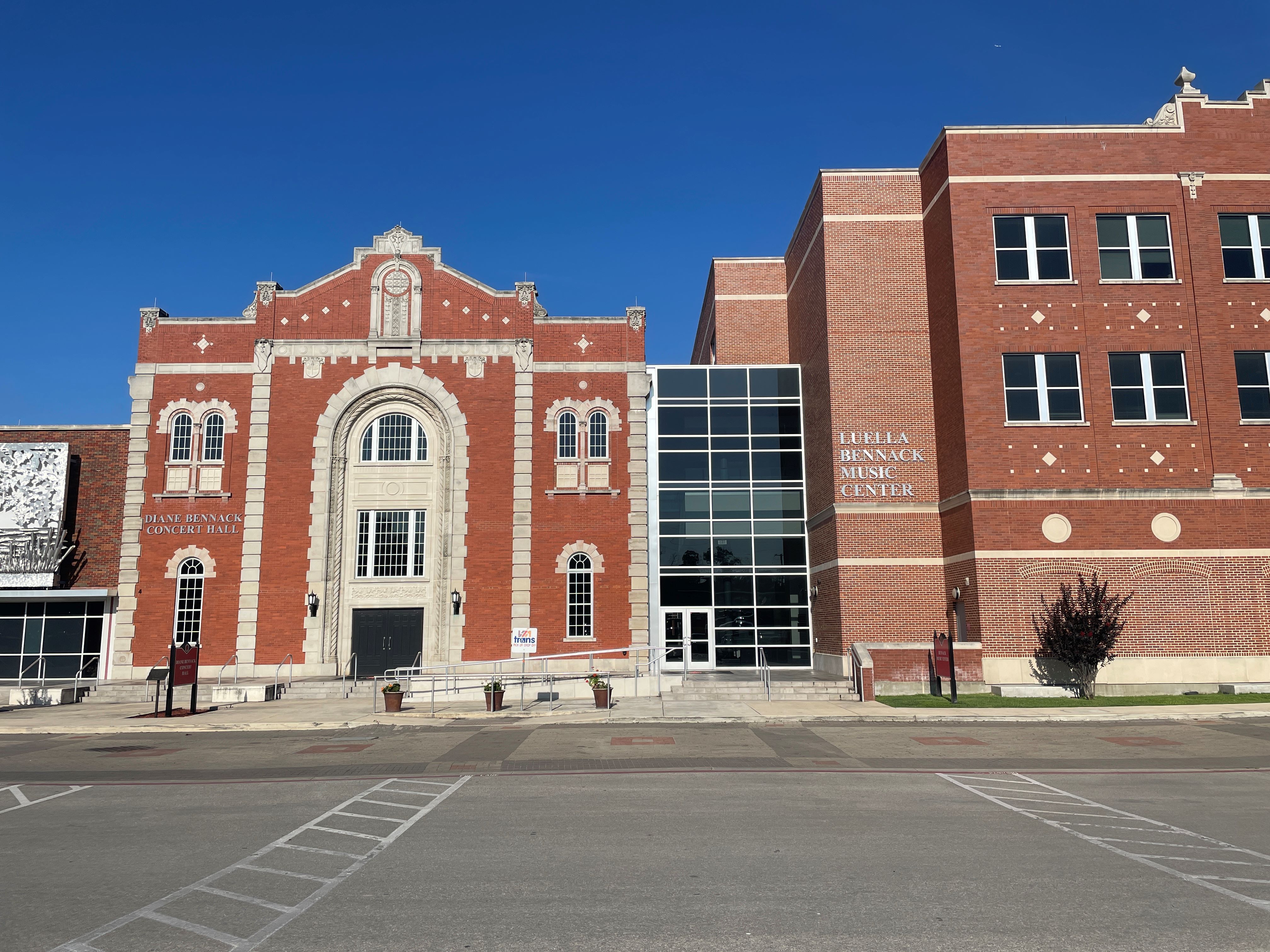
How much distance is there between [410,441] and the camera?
33.5 metres

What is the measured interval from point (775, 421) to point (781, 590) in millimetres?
6195

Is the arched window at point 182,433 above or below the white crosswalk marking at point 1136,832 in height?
above

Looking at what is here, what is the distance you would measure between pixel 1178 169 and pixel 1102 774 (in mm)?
21715

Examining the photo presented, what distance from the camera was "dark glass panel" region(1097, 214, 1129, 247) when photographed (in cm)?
2750

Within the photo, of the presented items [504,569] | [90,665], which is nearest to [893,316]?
[504,569]

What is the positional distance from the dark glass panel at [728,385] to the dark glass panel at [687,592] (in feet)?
22.2

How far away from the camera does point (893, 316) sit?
29844mm

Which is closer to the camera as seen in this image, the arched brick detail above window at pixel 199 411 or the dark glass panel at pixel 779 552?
the dark glass panel at pixel 779 552

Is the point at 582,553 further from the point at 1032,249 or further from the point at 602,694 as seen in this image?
the point at 1032,249

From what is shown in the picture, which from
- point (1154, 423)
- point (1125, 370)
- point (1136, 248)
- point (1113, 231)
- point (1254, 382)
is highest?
point (1113, 231)

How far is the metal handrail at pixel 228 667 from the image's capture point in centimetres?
3108

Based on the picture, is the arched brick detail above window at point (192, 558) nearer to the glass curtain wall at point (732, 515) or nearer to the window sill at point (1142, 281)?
the glass curtain wall at point (732, 515)

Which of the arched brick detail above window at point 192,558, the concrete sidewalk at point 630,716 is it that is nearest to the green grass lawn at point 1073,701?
the concrete sidewalk at point 630,716

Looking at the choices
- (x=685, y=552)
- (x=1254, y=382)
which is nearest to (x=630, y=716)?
(x=685, y=552)
